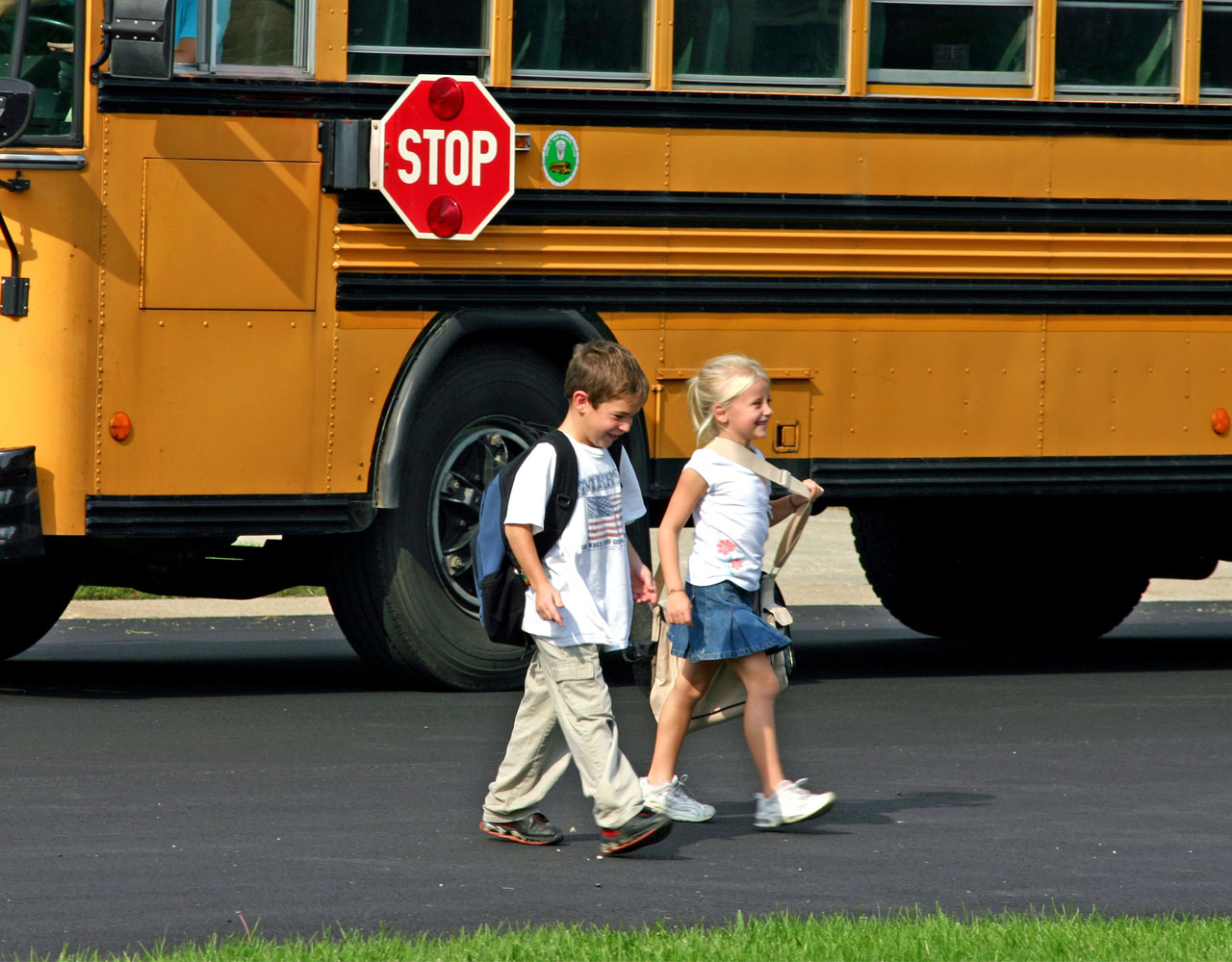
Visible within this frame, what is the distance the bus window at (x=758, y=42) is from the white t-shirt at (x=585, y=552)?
3159 millimetres

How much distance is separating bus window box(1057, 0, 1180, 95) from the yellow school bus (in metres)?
0.01

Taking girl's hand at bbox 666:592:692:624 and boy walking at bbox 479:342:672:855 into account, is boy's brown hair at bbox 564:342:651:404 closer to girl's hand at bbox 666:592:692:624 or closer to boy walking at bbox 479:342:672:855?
boy walking at bbox 479:342:672:855

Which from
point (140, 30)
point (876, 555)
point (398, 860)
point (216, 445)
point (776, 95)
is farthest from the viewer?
point (876, 555)

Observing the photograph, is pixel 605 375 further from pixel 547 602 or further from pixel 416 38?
pixel 416 38

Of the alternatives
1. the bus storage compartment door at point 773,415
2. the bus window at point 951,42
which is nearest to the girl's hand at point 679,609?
the bus storage compartment door at point 773,415

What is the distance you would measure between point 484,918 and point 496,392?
3.82 metres

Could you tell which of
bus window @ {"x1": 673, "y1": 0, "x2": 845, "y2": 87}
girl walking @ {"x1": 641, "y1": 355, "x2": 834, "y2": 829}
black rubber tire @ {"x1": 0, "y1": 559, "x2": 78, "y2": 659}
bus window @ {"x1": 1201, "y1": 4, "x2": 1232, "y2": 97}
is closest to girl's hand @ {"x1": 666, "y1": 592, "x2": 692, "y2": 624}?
girl walking @ {"x1": 641, "y1": 355, "x2": 834, "y2": 829}

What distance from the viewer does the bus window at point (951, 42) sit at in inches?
356

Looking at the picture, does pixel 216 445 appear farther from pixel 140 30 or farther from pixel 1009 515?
pixel 1009 515

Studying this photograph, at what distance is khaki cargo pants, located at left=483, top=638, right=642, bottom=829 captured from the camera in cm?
575

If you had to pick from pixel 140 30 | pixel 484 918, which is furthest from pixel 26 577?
pixel 484 918

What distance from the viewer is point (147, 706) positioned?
27.6 feet

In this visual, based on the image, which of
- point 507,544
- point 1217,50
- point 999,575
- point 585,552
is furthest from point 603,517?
point 999,575

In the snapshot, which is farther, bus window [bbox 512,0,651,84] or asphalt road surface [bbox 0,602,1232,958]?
bus window [bbox 512,0,651,84]
